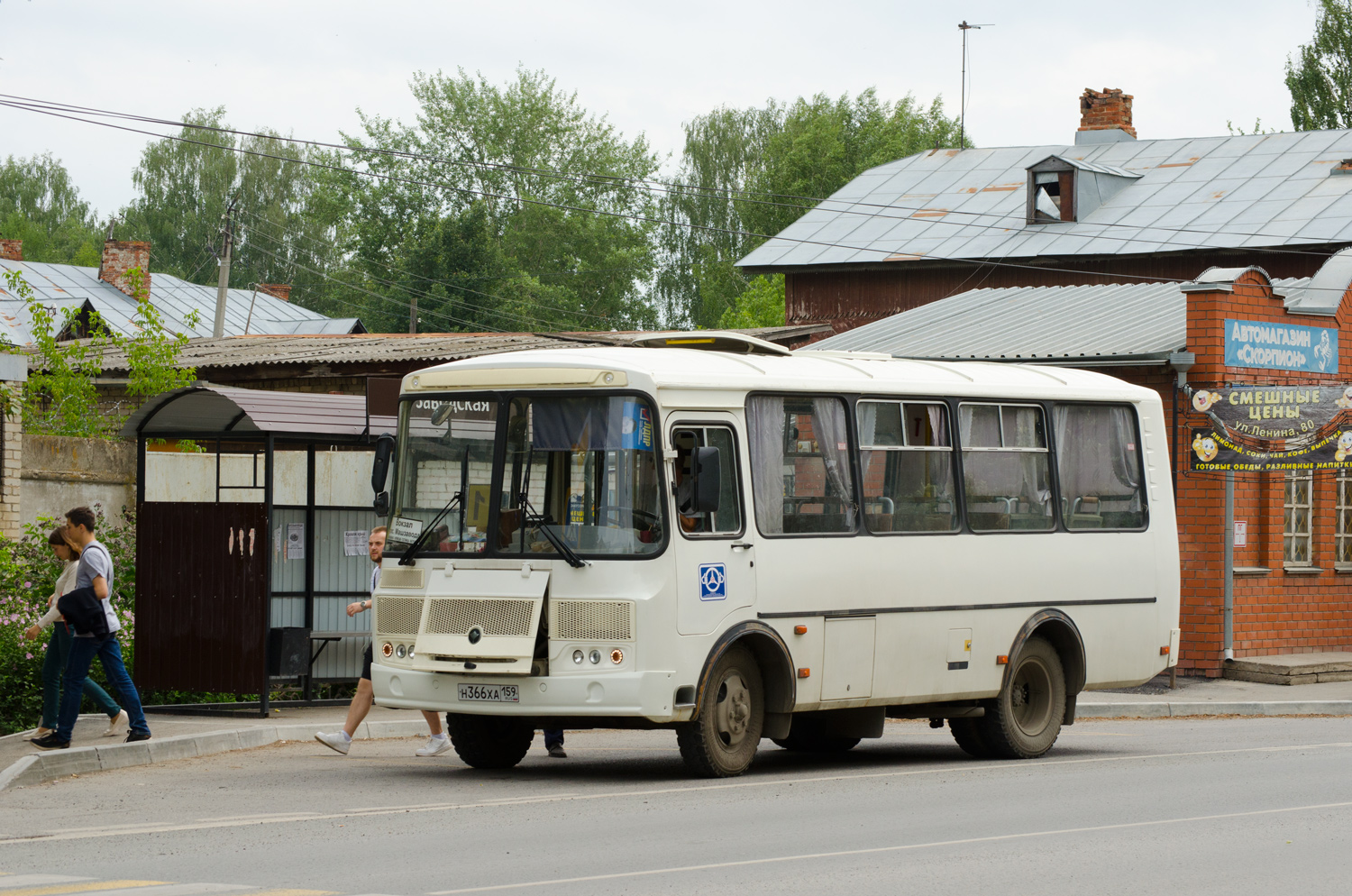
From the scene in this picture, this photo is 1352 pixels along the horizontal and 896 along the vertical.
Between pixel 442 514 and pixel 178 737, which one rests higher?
pixel 442 514

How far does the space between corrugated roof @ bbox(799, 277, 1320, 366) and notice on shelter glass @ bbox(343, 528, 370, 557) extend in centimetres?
713

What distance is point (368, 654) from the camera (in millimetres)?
12812

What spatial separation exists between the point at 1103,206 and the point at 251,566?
3287 centimetres

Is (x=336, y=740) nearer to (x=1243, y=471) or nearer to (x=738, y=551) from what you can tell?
(x=738, y=551)

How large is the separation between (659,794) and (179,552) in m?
6.34

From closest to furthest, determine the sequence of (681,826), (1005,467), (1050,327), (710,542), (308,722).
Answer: (681,826) → (710,542) → (1005,467) → (308,722) → (1050,327)

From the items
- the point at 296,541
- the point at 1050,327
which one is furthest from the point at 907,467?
the point at 1050,327

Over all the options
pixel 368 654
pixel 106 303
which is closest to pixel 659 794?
pixel 368 654

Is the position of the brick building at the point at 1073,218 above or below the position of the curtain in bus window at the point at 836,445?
above

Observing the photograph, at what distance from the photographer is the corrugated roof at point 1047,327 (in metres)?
22.3

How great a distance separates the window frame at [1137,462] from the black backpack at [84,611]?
281 inches

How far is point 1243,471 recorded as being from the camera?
2134 centimetres

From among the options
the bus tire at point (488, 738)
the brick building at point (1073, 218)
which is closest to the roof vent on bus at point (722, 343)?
the bus tire at point (488, 738)

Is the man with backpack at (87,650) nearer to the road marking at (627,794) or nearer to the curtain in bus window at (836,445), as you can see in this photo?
the road marking at (627,794)
